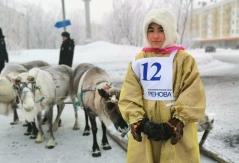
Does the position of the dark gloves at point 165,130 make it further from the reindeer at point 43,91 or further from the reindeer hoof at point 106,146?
the reindeer at point 43,91

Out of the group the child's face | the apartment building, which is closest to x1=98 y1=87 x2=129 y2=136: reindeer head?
the child's face

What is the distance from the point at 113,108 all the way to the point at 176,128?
1.82m

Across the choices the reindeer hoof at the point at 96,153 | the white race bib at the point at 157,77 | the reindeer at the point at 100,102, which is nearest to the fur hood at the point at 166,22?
the white race bib at the point at 157,77

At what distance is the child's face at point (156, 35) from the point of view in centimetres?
202

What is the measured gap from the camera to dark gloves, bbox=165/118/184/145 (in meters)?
1.84

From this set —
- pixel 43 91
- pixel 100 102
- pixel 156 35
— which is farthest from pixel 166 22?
pixel 43 91

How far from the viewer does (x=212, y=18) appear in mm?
66188

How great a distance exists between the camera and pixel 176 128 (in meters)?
1.84

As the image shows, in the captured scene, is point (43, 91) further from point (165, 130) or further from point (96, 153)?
point (165, 130)

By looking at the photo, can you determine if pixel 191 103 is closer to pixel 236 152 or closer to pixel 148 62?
pixel 148 62

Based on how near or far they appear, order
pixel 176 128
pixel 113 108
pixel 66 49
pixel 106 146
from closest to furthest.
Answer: pixel 176 128
pixel 113 108
pixel 106 146
pixel 66 49

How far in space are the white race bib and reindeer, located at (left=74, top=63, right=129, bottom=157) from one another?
1.51m

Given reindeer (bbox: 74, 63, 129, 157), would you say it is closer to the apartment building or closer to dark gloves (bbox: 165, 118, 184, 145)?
dark gloves (bbox: 165, 118, 184, 145)

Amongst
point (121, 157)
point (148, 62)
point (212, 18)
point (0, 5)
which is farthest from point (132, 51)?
point (212, 18)
